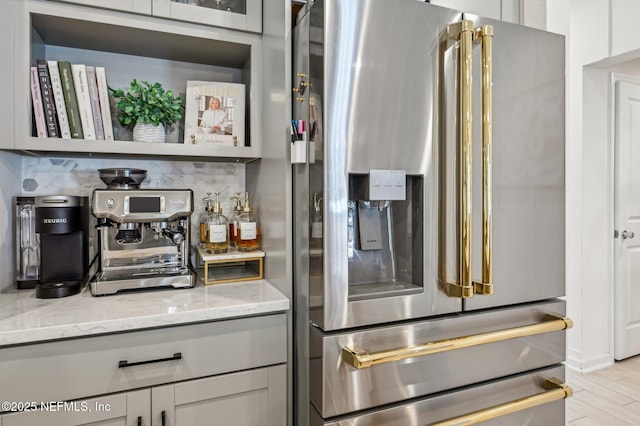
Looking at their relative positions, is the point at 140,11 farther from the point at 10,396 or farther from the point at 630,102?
the point at 630,102

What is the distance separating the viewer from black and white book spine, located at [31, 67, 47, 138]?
1.31m

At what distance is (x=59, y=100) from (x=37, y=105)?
71 mm

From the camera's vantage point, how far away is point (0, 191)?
4.51 ft

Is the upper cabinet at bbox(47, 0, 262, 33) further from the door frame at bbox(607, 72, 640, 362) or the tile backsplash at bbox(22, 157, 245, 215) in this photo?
the door frame at bbox(607, 72, 640, 362)

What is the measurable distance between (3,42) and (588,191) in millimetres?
3468

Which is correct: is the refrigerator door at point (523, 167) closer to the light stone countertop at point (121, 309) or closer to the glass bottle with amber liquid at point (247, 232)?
the light stone countertop at point (121, 309)

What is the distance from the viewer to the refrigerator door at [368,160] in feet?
3.55

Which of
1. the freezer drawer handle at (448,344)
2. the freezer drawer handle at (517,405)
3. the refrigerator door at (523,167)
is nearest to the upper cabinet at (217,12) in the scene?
the refrigerator door at (523,167)

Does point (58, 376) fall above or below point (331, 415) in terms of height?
above

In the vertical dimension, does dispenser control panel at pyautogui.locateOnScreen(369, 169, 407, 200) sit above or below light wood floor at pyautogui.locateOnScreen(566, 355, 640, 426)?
above

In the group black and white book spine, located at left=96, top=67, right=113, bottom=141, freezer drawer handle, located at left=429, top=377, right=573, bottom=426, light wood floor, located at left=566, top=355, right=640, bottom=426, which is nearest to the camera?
freezer drawer handle, located at left=429, top=377, right=573, bottom=426

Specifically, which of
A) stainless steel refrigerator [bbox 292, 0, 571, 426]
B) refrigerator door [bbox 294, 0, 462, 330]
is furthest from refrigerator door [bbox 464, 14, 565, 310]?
refrigerator door [bbox 294, 0, 462, 330]

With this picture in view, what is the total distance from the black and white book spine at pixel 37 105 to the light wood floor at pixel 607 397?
9.73 ft

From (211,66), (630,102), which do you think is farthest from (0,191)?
(630,102)
